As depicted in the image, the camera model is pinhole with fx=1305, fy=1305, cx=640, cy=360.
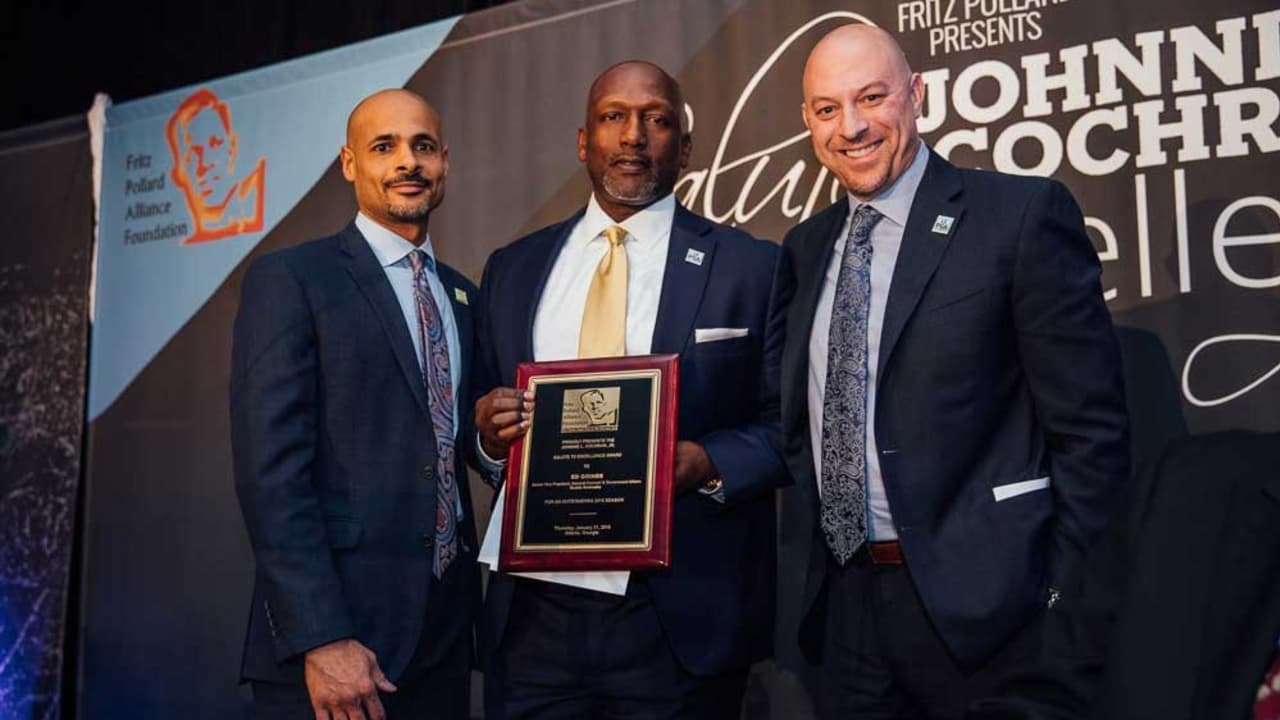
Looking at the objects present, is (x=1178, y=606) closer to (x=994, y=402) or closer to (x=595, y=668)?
(x=994, y=402)

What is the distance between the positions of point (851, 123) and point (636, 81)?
60 cm

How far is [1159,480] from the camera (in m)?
1.59

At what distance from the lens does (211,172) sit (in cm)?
509

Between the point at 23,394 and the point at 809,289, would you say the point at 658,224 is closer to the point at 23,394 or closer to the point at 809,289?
the point at 809,289

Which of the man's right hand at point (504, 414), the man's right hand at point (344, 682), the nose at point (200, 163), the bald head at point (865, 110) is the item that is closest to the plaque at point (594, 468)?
the man's right hand at point (504, 414)

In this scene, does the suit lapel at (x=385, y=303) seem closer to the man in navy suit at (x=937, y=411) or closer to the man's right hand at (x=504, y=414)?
the man's right hand at (x=504, y=414)

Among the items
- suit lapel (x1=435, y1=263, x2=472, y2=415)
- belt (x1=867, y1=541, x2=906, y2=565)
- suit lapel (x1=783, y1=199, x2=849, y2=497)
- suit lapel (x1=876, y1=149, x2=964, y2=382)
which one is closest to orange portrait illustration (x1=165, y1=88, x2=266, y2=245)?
suit lapel (x1=435, y1=263, x2=472, y2=415)

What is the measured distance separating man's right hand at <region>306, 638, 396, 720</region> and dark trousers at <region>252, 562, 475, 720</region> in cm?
10

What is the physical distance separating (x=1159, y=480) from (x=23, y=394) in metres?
5.02

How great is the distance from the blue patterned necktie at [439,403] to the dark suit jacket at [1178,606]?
1.73 m

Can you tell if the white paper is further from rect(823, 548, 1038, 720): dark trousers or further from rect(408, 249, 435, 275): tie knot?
rect(408, 249, 435, 275): tie knot

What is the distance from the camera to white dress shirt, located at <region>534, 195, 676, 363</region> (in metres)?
3.09

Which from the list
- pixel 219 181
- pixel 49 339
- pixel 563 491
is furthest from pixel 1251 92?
pixel 49 339

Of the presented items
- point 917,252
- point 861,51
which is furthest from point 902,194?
point 861,51
